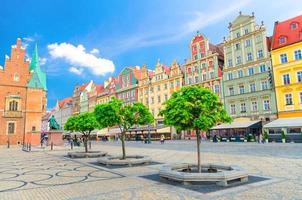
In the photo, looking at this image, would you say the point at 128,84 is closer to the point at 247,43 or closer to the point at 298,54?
the point at 247,43

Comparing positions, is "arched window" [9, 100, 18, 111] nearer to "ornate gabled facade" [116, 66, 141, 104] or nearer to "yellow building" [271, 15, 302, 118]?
"ornate gabled facade" [116, 66, 141, 104]

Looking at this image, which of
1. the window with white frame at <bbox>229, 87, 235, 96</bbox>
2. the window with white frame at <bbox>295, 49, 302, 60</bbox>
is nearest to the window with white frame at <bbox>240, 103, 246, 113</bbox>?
the window with white frame at <bbox>229, 87, 235, 96</bbox>

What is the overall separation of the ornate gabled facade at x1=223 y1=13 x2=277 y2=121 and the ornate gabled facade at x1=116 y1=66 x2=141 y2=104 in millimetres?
28460

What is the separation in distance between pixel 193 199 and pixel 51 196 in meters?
4.31

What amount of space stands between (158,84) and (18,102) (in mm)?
31043

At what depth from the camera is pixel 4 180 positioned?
1061 cm

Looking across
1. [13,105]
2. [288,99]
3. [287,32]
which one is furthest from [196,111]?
[13,105]

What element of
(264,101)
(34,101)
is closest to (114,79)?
(34,101)

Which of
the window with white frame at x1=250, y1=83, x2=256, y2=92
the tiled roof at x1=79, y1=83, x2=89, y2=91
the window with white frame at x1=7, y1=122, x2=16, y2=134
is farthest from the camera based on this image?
the tiled roof at x1=79, y1=83, x2=89, y2=91

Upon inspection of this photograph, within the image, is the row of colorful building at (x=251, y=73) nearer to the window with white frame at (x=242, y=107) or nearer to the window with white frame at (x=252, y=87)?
the window with white frame at (x=242, y=107)

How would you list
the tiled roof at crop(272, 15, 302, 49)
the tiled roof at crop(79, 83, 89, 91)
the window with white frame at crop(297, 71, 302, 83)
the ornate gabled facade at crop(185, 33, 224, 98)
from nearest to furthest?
1. the window with white frame at crop(297, 71, 302, 83)
2. the tiled roof at crop(272, 15, 302, 49)
3. the ornate gabled facade at crop(185, 33, 224, 98)
4. the tiled roof at crop(79, 83, 89, 91)

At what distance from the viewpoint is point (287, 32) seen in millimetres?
40750

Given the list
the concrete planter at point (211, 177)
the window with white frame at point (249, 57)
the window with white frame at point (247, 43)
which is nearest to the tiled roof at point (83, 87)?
the window with white frame at point (247, 43)

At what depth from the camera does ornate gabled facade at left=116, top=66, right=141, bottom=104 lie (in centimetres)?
6925
